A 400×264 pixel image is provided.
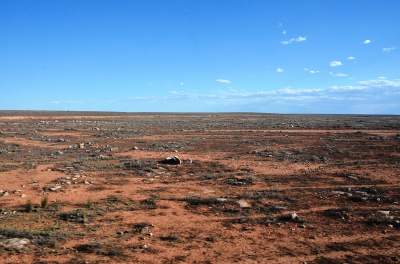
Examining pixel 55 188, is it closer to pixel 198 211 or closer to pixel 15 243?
pixel 198 211

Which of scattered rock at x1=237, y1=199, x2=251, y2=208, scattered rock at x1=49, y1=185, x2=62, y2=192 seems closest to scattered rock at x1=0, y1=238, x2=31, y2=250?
scattered rock at x1=49, y1=185, x2=62, y2=192

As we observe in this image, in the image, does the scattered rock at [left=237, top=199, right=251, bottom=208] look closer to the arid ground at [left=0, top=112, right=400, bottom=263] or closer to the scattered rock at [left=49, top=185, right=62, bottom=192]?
the arid ground at [left=0, top=112, right=400, bottom=263]

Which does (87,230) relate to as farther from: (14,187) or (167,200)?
(14,187)

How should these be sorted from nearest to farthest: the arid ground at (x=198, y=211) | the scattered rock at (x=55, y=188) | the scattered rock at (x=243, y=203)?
1. the arid ground at (x=198, y=211)
2. the scattered rock at (x=243, y=203)
3. the scattered rock at (x=55, y=188)

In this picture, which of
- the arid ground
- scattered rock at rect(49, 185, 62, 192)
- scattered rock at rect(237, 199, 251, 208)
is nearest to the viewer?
the arid ground

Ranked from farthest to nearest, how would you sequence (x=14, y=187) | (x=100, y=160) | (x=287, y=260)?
(x=100, y=160)
(x=14, y=187)
(x=287, y=260)

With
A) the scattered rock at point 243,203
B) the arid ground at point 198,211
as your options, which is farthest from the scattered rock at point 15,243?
the scattered rock at point 243,203

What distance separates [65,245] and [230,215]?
4290mm

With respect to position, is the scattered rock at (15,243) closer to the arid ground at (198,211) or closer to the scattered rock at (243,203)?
the arid ground at (198,211)

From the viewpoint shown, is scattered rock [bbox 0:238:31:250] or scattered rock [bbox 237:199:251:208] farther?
scattered rock [bbox 237:199:251:208]

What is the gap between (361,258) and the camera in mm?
8945

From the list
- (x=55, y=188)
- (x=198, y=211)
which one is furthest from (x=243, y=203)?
(x=55, y=188)

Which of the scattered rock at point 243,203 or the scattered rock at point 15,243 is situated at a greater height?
the scattered rock at point 243,203

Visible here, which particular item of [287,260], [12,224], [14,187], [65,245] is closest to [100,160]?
[14,187]
